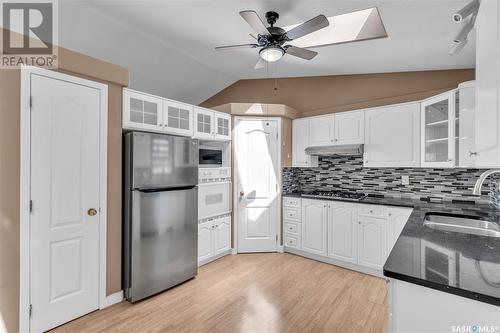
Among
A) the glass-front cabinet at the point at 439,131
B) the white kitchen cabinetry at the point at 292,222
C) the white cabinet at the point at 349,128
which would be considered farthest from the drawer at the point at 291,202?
the glass-front cabinet at the point at 439,131

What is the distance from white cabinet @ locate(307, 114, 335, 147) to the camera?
371cm

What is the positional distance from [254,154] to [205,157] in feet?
2.53

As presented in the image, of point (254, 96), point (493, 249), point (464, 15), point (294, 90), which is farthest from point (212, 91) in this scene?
point (493, 249)

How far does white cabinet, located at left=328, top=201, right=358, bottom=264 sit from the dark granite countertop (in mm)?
1641

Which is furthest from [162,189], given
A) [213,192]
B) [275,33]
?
[275,33]

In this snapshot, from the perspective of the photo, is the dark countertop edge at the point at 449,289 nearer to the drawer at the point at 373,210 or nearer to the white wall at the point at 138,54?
the drawer at the point at 373,210

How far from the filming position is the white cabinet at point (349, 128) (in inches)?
136

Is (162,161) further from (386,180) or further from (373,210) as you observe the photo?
(386,180)

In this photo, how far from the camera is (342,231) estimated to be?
10.9 ft

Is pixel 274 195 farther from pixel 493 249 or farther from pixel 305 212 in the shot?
pixel 493 249

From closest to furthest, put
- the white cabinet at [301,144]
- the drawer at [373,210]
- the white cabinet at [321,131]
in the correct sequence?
the drawer at [373,210] < the white cabinet at [321,131] < the white cabinet at [301,144]

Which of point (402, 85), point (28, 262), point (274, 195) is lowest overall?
point (28, 262)

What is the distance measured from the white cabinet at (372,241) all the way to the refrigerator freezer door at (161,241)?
2.02 metres

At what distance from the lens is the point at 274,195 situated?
152 inches
